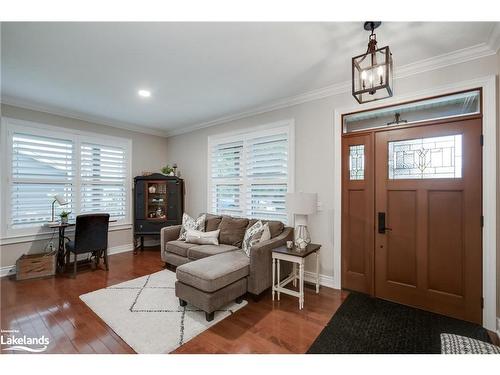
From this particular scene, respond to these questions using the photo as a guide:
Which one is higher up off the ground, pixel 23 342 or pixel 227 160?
pixel 227 160

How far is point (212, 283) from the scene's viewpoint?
232cm

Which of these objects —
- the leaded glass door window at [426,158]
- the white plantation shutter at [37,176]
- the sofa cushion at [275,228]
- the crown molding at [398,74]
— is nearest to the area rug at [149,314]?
the sofa cushion at [275,228]

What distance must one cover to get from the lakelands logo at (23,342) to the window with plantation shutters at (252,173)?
115 inches

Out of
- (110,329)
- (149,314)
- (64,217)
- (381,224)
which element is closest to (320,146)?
(381,224)

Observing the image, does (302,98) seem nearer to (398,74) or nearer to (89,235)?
(398,74)

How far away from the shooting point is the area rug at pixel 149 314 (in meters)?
2.03

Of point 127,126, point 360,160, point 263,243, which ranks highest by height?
point 127,126

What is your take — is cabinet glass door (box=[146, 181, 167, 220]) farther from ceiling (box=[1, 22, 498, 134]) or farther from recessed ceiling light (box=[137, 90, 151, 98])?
recessed ceiling light (box=[137, 90, 151, 98])

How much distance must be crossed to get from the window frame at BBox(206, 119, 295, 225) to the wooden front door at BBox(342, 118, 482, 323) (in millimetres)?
860

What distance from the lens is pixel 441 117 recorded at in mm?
2469

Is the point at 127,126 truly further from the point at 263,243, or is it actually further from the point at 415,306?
the point at 415,306

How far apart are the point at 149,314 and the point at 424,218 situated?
3187mm
